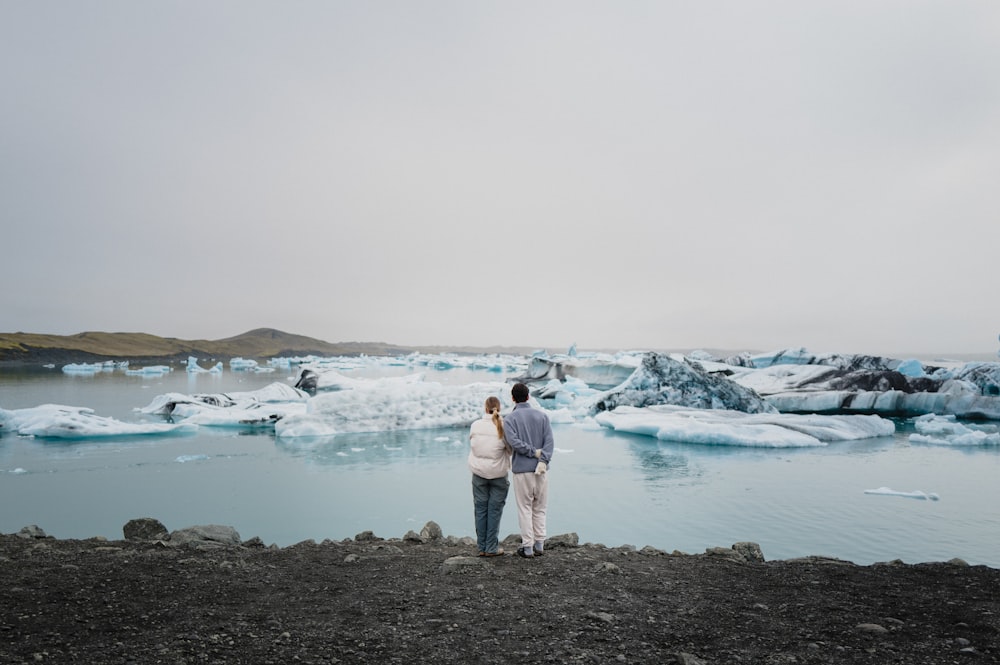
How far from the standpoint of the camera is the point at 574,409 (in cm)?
2430

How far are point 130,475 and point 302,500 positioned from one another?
4.41 meters

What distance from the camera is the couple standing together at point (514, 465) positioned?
5098 mm

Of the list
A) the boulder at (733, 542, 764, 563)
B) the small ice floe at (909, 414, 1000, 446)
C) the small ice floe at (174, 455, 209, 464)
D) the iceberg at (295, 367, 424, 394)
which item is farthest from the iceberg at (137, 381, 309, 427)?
the small ice floe at (909, 414, 1000, 446)

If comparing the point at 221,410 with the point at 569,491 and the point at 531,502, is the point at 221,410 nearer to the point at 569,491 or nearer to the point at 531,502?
the point at 569,491

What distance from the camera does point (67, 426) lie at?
601 inches

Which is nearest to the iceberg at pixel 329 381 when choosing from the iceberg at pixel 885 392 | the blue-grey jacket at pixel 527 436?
the iceberg at pixel 885 392

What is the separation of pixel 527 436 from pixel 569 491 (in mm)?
5930

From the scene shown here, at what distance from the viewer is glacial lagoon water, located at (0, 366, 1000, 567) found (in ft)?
26.3

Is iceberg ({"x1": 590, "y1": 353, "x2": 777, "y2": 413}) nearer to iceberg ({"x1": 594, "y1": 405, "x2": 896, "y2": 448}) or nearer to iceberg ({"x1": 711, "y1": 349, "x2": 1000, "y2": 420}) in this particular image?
iceberg ({"x1": 594, "y1": 405, "x2": 896, "y2": 448})

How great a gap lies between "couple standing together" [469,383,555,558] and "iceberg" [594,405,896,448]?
12.2 metres

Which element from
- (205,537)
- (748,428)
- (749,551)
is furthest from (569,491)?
(748,428)

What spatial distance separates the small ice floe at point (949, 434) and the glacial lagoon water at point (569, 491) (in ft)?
1.36

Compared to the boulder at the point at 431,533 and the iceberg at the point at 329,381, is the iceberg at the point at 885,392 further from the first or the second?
the boulder at the point at 431,533

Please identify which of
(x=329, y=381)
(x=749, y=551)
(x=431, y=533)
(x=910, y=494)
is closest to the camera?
(x=749, y=551)
